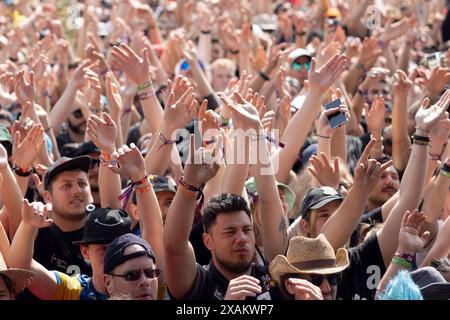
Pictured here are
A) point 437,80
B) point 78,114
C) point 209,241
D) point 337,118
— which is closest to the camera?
point 209,241

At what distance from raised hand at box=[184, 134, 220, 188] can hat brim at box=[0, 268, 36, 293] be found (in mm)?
851

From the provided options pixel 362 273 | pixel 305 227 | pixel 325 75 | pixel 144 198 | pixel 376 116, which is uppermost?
pixel 325 75

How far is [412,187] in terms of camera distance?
5.73 meters

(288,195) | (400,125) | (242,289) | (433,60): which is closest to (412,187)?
(288,195)

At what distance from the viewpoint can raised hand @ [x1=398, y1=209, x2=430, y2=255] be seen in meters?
5.16

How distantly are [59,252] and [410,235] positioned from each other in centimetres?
198

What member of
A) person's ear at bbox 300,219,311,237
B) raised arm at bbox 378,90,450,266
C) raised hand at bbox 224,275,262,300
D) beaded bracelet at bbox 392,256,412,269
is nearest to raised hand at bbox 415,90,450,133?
raised arm at bbox 378,90,450,266

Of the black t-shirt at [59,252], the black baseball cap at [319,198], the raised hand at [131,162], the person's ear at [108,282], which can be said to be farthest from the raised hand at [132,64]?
the person's ear at [108,282]

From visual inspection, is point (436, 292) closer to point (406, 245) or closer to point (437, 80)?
point (406, 245)

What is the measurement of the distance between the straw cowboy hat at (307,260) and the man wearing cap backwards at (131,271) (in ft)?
1.85

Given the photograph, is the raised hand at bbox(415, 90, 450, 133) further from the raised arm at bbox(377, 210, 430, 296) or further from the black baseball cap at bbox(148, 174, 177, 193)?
the black baseball cap at bbox(148, 174, 177, 193)

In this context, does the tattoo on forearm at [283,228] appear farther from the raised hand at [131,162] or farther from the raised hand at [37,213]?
the raised hand at [37,213]

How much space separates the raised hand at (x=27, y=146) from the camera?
6.23m
